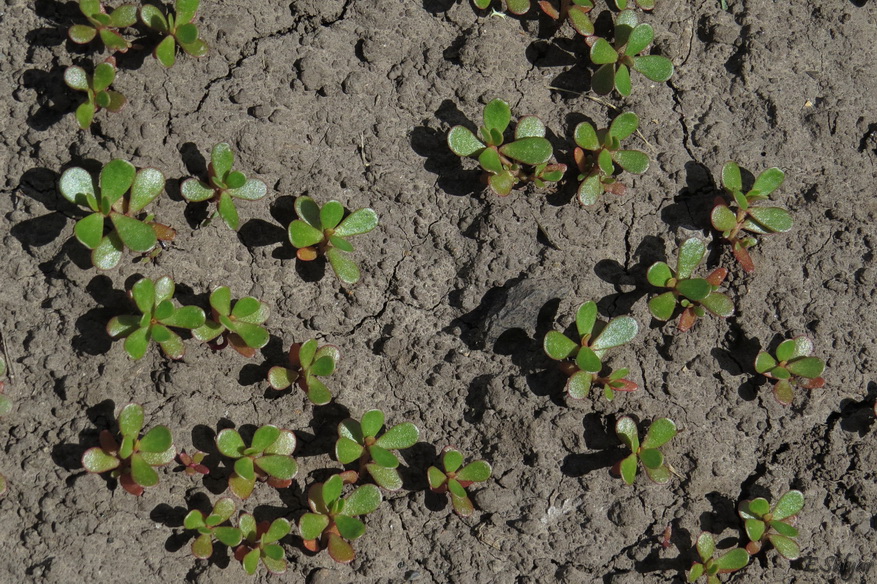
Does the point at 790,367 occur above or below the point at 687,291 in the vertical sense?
below

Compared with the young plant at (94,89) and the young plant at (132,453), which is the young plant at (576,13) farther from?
the young plant at (132,453)

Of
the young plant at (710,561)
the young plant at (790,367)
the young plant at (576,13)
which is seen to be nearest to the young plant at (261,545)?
the young plant at (710,561)

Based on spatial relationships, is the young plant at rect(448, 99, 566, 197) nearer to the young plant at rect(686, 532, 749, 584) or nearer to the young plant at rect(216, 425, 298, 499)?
the young plant at rect(216, 425, 298, 499)

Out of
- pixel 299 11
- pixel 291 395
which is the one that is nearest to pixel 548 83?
pixel 299 11

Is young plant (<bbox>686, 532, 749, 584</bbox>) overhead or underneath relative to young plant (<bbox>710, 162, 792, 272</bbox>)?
underneath

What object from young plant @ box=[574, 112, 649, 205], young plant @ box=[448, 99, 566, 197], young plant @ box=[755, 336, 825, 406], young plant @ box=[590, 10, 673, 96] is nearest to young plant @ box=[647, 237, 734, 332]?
young plant @ box=[755, 336, 825, 406]

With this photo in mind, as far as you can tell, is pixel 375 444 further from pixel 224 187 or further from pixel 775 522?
pixel 775 522

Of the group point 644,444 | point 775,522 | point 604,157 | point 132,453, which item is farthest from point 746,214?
point 132,453
